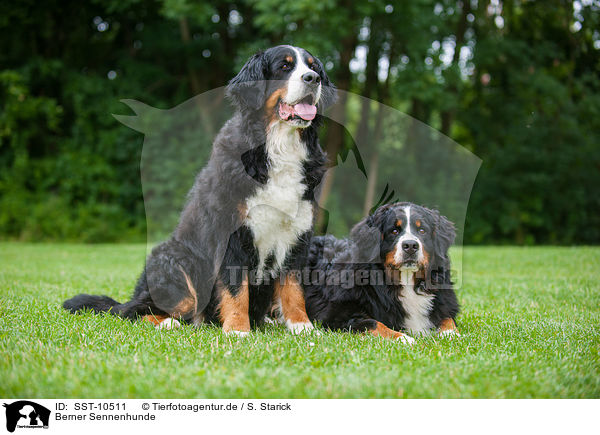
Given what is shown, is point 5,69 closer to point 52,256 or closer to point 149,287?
point 52,256

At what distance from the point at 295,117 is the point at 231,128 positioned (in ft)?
1.60

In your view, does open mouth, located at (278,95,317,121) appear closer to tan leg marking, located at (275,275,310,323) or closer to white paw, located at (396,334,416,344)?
tan leg marking, located at (275,275,310,323)

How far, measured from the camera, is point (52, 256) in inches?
362

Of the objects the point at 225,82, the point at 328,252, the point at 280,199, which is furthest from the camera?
the point at 225,82

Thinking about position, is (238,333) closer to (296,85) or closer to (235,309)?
(235,309)

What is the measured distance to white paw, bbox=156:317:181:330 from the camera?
146 inches

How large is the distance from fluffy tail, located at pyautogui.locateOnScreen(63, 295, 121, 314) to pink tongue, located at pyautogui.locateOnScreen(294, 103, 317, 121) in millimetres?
2168

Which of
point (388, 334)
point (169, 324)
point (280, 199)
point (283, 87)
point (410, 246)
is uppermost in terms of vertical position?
point (283, 87)

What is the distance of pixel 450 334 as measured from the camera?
3.51 metres

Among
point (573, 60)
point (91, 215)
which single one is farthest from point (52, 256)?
point (573, 60)

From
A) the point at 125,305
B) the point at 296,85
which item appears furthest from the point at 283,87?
the point at 125,305

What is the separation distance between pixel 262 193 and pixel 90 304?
190 centimetres
